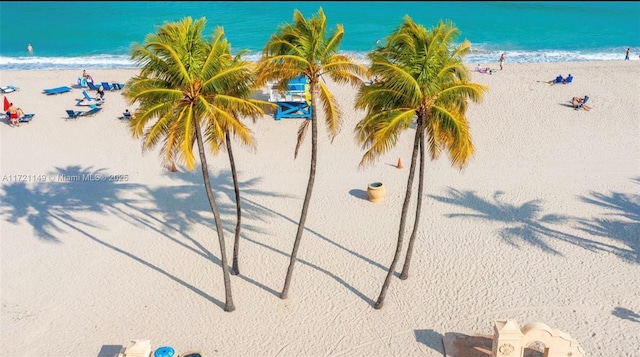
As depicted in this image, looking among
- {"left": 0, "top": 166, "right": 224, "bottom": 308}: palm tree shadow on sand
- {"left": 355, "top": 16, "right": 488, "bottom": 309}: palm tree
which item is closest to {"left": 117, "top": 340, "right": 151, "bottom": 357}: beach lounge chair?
{"left": 0, "top": 166, "right": 224, "bottom": 308}: palm tree shadow on sand

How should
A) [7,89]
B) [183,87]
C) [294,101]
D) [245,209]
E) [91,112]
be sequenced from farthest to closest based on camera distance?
[7,89]
[91,112]
[294,101]
[245,209]
[183,87]

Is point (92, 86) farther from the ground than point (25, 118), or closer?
farther from the ground

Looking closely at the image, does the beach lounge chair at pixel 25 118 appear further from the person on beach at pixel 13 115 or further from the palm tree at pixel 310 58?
the palm tree at pixel 310 58

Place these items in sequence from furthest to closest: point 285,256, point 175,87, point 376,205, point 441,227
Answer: point 376,205
point 441,227
point 285,256
point 175,87

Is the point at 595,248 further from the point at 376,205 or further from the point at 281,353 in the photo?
the point at 281,353

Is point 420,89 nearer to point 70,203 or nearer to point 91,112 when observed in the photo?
point 70,203

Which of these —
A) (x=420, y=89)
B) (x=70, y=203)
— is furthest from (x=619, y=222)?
(x=70, y=203)

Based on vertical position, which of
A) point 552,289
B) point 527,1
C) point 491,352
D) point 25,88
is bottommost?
point 491,352

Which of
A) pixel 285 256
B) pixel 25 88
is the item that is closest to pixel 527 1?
pixel 25 88
